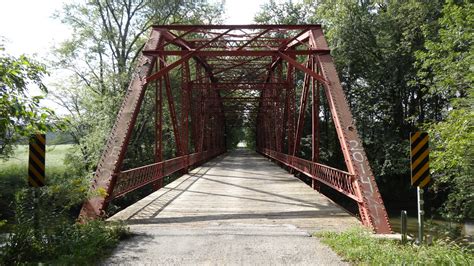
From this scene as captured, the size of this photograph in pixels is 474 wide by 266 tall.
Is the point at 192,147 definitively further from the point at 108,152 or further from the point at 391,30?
the point at 108,152

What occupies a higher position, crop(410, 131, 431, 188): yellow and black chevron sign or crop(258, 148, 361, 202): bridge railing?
crop(410, 131, 431, 188): yellow and black chevron sign

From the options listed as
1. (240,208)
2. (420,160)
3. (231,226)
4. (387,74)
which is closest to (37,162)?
(231,226)

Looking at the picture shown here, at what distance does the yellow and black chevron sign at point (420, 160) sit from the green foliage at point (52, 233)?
4.61m

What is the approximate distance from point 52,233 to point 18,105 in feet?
6.43

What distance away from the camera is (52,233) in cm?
516

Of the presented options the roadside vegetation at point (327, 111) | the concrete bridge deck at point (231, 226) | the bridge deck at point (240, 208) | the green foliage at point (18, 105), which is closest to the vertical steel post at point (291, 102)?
the roadside vegetation at point (327, 111)

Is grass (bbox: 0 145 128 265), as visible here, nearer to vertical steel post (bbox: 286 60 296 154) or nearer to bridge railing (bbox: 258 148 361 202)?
bridge railing (bbox: 258 148 361 202)

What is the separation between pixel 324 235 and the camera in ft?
19.8

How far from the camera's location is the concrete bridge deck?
16.2ft

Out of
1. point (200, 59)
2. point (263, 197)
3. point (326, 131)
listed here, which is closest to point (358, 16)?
point (200, 59)

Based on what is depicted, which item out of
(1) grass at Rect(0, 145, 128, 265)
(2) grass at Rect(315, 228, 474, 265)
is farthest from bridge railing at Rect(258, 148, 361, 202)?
(1) grass at Rect(0, 145, 128, 265)

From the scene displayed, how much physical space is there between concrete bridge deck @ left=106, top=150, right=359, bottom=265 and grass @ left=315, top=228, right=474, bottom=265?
220 mm

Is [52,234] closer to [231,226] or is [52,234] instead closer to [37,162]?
[37,162]

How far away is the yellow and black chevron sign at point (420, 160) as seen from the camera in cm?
604
